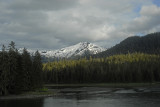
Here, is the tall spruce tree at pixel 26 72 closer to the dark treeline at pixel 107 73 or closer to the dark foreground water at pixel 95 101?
the dark foreground water at pixel 95 101

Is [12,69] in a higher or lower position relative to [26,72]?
higher

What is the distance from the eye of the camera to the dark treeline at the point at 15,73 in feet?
271

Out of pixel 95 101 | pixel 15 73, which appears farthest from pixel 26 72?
pixel 95 101

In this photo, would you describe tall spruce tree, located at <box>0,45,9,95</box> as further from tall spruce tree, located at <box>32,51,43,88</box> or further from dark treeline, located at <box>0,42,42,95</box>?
tall spruce tree, located at <box>32,51,43,88</box>

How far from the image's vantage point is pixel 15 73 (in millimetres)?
85312

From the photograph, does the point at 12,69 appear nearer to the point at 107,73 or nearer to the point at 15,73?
the point at 15,73

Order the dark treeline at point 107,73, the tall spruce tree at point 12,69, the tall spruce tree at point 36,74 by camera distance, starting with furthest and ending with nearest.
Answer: the dark treeline at point 107,73
the tall spruce tree at point 36,74
the tall spruce tree at point 12,69

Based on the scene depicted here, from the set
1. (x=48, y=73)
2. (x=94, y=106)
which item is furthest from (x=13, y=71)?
(x=48, y=73)

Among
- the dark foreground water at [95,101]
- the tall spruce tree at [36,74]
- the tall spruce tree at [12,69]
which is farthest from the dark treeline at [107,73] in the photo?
the tall spruce tree at [12,69]

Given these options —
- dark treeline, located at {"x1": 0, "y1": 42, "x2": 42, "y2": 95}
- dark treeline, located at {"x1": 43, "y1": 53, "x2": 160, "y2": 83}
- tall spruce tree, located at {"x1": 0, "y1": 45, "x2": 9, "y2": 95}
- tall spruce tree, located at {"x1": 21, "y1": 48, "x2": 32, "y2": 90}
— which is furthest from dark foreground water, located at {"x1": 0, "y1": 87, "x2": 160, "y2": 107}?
dark treeline, located at {"x1": 43, "y1": 53, "x2": 160, "y2": 83}

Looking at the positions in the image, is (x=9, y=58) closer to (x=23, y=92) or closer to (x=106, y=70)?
(x=23, y=92)

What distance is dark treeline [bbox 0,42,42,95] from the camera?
3248 inches

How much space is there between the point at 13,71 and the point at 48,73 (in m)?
106

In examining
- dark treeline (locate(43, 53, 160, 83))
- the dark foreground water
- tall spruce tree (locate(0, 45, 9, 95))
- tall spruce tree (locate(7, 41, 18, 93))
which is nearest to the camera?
the dark foreground water
